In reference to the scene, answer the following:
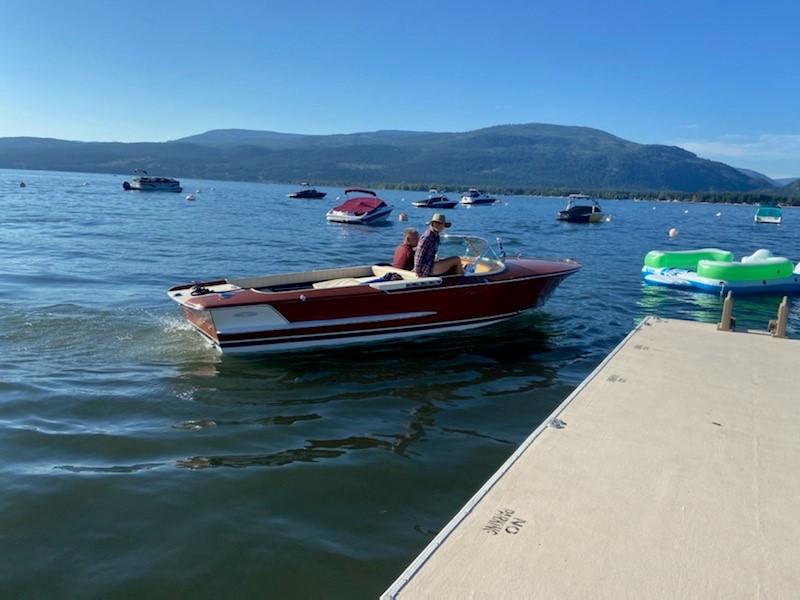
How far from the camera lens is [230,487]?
5.50m

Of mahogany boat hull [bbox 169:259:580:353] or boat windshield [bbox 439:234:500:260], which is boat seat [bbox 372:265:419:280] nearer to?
mahogany boat hull [bbox 169:259:580:353]

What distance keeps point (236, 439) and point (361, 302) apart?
11.4 feet

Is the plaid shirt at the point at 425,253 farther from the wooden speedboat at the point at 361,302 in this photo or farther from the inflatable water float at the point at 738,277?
the inflatable water float at the point at 738,277

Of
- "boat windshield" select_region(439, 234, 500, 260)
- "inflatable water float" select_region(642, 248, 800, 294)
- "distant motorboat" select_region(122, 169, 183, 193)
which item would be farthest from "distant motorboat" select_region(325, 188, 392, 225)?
"distant motorboat" select_region(122, 169, 183, 193)

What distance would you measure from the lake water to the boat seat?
1.16 m

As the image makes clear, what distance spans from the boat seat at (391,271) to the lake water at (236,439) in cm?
116

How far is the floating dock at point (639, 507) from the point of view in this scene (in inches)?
128

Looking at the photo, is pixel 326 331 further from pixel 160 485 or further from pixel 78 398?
pixel 160 485

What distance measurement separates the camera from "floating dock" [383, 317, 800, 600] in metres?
3.24

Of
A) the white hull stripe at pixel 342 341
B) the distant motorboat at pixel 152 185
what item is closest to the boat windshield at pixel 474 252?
the white hull stripe at pixel 342 341

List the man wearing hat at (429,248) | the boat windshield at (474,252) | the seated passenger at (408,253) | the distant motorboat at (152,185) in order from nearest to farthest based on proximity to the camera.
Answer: the man wearing hat at (429,248)
the seated passenger at (408,253)
the boat windshield at (474,252)
the distant motorboat at (152,185)

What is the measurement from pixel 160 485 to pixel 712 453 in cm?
460

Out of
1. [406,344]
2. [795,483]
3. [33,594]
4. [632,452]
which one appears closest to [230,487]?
[33,594]

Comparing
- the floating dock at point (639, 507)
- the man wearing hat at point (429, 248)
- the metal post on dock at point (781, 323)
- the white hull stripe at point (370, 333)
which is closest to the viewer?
the floating dock at point (639, 507)
